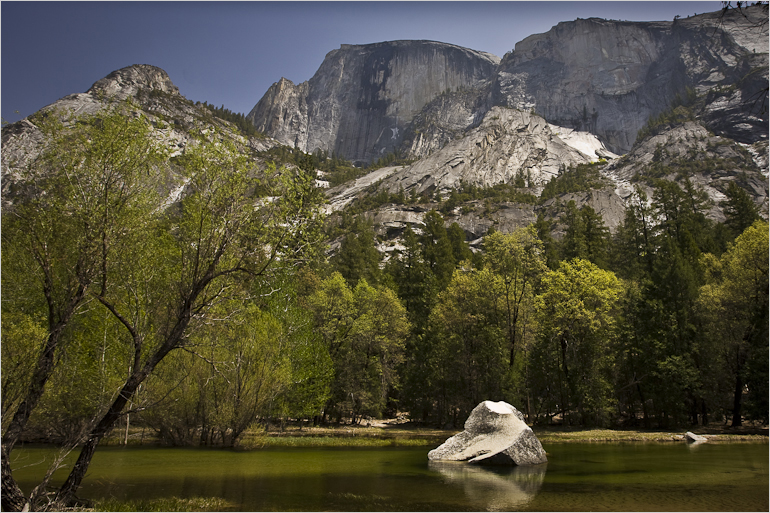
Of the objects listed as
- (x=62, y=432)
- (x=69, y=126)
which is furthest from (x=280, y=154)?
(x=69, y=126)

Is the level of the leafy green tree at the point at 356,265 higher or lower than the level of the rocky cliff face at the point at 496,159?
lower

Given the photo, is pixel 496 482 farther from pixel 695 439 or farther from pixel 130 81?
pixel 130 81

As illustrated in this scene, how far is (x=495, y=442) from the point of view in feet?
64.0

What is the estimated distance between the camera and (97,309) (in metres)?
18.4

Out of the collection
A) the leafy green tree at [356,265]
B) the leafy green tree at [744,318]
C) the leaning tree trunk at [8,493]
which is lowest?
the leaning tree trunk at [8,493]

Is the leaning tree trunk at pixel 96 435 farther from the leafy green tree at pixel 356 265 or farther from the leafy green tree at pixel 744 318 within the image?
the leafy green tree at pixel 356 265

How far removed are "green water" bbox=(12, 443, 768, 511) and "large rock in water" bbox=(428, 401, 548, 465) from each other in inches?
29.6

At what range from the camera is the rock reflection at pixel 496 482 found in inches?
446

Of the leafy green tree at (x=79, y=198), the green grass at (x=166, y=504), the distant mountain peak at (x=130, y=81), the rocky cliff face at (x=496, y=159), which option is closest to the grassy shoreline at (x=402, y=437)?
the green grass at (x=166, y=504)

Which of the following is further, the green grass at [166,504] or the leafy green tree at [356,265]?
the leafy green tree at [356,265]

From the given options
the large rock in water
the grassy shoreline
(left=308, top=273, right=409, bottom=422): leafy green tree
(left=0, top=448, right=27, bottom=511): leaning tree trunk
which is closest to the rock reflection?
the large rock in water

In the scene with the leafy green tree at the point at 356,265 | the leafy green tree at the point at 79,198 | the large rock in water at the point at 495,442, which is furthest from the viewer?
the leafy green tree at the point at 356,265

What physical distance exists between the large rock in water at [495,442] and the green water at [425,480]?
0.75 meters

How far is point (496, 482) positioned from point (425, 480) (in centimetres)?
226
